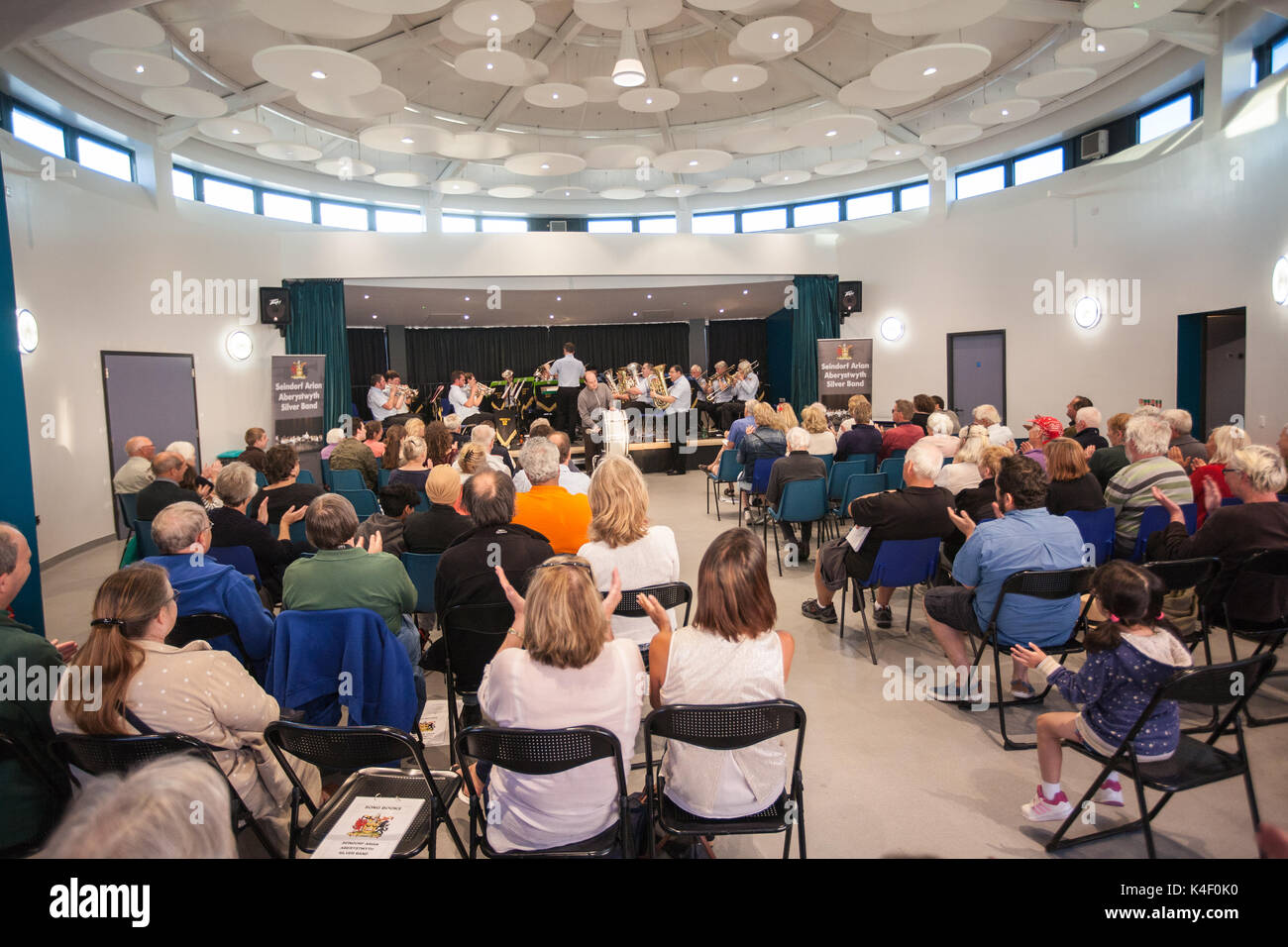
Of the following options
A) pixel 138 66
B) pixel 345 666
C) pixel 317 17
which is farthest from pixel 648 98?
pixel 345 666

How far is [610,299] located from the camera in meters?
13.8

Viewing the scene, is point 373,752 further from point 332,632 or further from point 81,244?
point 81,244

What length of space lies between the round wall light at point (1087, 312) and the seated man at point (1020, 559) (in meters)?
7.29

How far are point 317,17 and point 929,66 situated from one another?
5.42 meters

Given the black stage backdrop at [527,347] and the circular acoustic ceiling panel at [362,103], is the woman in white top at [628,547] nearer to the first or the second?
the circular acoustic ceiling panel at [362,103]

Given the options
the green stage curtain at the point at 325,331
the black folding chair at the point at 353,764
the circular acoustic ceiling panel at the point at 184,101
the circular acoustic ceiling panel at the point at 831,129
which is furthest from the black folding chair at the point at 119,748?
the green stage curtain at the point at 325,331

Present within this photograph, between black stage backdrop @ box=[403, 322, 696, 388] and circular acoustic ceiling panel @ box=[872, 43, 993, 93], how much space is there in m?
10.3

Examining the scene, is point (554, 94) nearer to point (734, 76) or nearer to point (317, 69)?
point (734, 76)

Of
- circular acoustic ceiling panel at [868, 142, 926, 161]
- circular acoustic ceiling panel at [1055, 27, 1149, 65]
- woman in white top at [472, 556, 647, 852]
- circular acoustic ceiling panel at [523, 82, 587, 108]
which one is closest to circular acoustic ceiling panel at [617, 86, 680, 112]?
circular acoustic ceiling panel at [523, 82, 587, 108]

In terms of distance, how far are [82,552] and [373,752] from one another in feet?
24.7

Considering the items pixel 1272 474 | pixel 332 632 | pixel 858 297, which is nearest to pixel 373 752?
pixel 332 632

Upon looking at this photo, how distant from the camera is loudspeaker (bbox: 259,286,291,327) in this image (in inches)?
414

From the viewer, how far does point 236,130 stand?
7961mm
